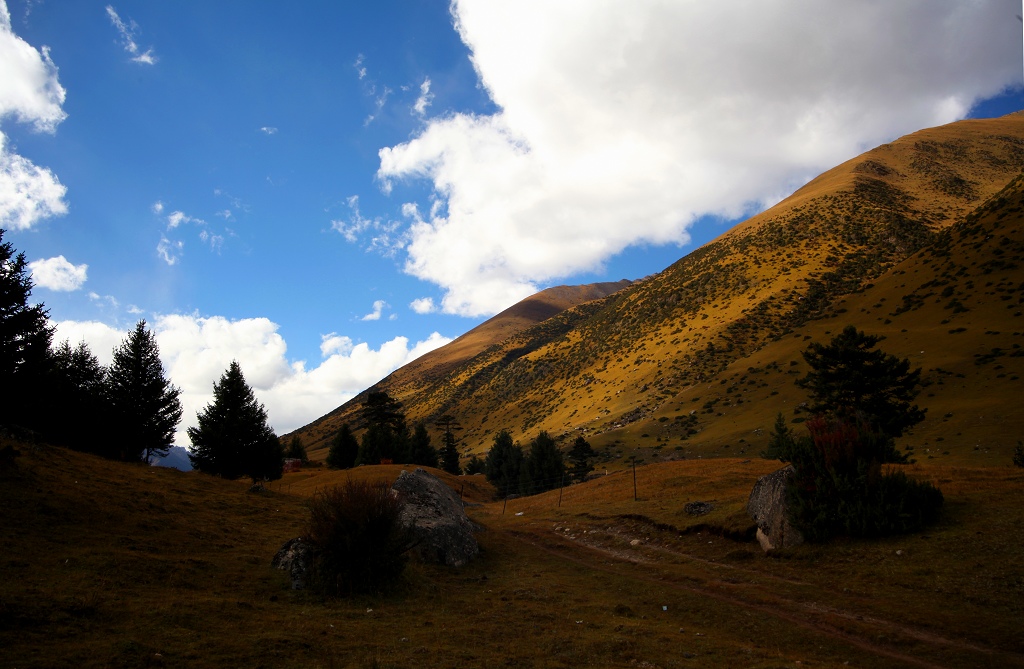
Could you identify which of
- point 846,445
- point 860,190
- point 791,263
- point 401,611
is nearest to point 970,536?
point 846,445

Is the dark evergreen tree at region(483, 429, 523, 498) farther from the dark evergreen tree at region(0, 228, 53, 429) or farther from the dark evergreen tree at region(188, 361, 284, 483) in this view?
the dark evergreen tree at region(0, 228, 53, 429)

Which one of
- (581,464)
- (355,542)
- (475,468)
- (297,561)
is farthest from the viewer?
(475,468)

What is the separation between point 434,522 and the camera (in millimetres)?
21984

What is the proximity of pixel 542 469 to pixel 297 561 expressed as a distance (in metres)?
50.0

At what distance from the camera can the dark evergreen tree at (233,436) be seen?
153 feet

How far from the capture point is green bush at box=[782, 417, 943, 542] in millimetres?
17656

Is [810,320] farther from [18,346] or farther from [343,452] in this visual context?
[18,346]

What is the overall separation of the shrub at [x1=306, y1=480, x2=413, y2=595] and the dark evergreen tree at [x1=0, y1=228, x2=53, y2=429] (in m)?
12.8

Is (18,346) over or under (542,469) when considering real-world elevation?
over

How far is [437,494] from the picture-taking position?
24.0m

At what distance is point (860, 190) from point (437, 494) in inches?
5948

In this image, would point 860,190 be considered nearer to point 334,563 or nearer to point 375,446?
point 375,446

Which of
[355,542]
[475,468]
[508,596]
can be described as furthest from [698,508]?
[475,468]

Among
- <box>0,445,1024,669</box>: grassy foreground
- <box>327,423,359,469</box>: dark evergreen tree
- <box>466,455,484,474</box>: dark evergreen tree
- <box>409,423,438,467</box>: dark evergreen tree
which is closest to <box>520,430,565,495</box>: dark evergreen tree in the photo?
<box>409,423,438,467</box>: dark evergreen tree
